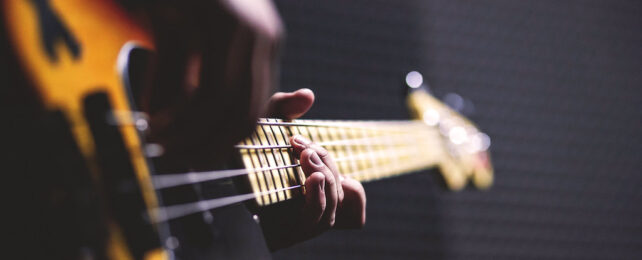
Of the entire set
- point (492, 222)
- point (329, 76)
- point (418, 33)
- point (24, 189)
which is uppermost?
point (418, 33)

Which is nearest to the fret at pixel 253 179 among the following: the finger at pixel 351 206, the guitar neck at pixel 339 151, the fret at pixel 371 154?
the guitar neck at pixel 339 151

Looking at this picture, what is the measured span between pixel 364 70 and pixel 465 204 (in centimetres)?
85

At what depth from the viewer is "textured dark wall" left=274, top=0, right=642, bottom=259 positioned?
238cm

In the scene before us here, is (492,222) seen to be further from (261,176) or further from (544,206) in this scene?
(261,176)

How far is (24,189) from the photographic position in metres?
0.36

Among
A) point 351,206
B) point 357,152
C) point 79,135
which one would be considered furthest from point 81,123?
point 357,152

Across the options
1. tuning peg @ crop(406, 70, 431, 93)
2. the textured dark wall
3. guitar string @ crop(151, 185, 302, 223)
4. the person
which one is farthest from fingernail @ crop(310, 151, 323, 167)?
the textured dark wall

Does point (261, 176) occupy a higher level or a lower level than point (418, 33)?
lower

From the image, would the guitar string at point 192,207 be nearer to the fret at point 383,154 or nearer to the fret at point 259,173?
the fret at point 259,173

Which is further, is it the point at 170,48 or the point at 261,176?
the point at 261,176

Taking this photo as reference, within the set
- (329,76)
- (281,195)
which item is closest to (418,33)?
(329,76)

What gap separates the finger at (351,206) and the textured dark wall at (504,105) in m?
1.27

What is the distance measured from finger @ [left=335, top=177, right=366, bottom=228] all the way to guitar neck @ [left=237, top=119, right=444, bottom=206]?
2.4 inches

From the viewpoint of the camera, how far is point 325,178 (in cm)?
70
